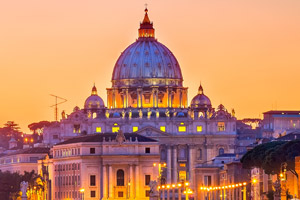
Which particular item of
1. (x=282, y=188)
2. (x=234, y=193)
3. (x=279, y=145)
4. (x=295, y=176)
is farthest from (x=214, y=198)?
(x=282, y=188)

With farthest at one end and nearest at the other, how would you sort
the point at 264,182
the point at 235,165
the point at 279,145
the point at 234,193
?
the point at 235,165 → the point at 234,193 → the point at 264,182 → the point at 279,145

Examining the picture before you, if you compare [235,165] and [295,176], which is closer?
[295,176]

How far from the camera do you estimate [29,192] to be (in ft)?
645

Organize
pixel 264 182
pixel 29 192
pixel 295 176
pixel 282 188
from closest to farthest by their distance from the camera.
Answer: pixel 282 188
pixel 295 176
pixel 264 182
pixel 29 192

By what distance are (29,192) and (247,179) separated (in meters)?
33.0

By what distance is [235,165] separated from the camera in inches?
7249

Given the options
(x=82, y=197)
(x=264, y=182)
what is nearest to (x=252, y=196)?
(x=264, y=182)

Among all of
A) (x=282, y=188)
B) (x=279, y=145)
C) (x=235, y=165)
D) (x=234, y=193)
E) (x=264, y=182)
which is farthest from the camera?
(x=235, y=165)

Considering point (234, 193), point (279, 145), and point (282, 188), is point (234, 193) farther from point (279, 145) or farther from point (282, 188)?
point (282, 188)

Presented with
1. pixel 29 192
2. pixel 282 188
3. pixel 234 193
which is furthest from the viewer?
pixel 29 192

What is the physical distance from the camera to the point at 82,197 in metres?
199

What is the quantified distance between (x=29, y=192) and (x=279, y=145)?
64.0 metres

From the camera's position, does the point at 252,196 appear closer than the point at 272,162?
No

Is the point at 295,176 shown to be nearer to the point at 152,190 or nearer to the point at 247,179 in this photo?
the point at 152,190
